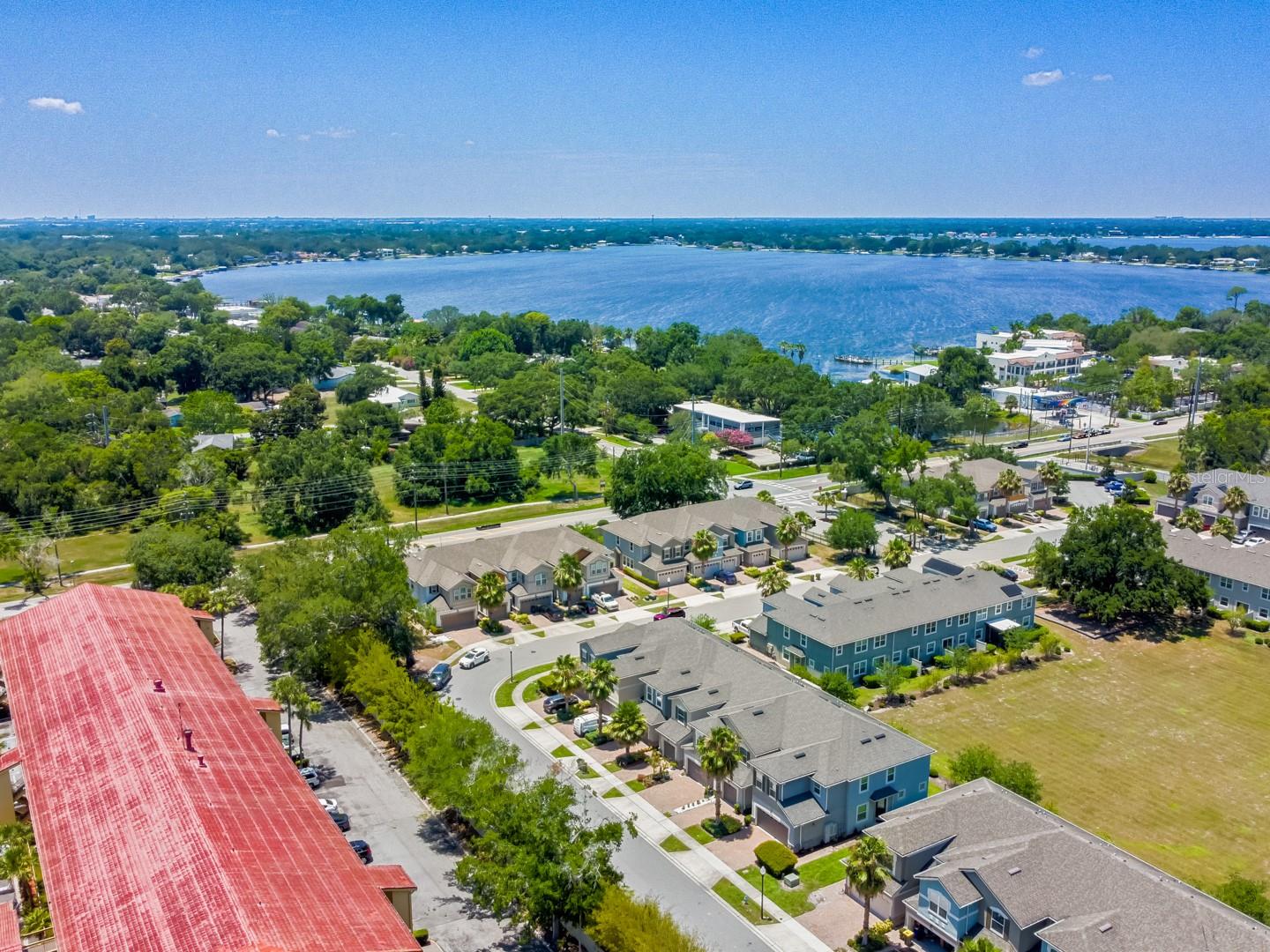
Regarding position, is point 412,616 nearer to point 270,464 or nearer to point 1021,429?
point 270,464

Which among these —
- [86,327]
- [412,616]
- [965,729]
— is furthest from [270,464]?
[86,327]

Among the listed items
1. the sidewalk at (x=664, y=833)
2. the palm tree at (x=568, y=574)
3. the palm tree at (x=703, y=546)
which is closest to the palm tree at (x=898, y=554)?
the palm tree at (x=703, y=546)


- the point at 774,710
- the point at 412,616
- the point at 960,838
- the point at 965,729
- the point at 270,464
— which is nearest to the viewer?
the point at 960,838

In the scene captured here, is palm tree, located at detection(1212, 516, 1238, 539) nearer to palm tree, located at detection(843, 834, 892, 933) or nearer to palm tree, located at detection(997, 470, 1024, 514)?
palm tree, located at detection(997, 470, 1024, 514)

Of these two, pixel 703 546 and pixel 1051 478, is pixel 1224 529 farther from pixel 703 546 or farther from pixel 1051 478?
pixel 703 546

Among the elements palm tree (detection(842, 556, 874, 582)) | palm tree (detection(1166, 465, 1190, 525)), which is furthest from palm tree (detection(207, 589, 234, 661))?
palm tree (detection(1166, 465, 1190, 525))

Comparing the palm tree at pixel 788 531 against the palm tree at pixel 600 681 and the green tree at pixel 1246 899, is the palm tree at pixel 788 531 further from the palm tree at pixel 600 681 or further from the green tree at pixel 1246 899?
the green tree at pixel 1246 899
